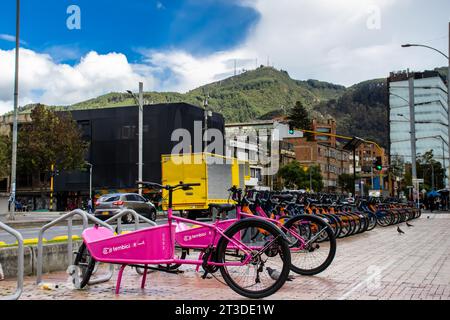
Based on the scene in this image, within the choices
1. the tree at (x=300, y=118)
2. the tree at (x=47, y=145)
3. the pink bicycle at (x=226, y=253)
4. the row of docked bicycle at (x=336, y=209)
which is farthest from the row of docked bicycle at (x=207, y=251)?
the tree at (x=300, y=118)

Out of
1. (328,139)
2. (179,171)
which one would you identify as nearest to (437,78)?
(328,139)

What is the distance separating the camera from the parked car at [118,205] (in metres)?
25.5

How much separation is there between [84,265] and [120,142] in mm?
59555

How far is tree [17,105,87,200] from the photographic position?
48844 mm

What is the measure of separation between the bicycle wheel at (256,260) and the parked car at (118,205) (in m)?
18.9

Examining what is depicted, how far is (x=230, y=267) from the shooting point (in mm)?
6383

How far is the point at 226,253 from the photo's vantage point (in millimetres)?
6430

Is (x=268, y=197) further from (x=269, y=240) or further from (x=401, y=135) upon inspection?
(x=401, y=135)

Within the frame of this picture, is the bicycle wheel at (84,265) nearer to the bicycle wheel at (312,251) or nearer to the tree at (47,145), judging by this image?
the bicycle wheel at (312,251)

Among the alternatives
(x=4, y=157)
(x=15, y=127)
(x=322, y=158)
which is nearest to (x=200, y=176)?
(x=15, y=127)

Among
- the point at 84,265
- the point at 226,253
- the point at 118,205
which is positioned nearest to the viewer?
the point at 226,253

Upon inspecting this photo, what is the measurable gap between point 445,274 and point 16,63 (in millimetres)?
25638

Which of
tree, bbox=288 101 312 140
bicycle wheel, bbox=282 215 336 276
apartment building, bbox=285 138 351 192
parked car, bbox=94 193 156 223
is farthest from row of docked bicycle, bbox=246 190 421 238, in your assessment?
tree, bbox=288 101 312 140

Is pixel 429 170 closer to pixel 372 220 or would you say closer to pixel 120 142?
pixel 120 142
